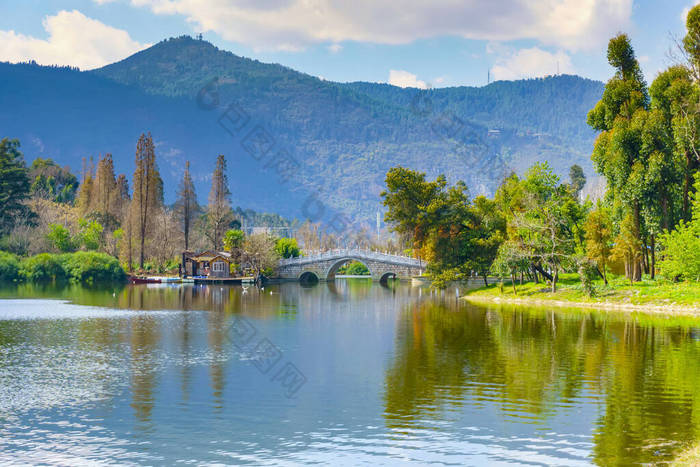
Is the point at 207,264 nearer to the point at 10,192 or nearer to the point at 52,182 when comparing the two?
the point at 10,192

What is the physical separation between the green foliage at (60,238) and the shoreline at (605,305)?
76588 mm

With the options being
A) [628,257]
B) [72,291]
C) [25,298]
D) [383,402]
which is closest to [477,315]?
[628,257]

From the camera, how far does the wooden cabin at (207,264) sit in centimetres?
11962

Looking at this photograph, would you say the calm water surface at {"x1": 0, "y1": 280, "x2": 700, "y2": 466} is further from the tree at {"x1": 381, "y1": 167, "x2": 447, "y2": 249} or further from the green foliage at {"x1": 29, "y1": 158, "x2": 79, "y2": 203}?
the green foliage at {"x1": 29, "y1": 158, "x2": 79, "y2": 203}

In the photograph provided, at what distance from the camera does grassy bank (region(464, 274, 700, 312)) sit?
5288 centimetres

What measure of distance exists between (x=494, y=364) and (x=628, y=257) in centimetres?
3267

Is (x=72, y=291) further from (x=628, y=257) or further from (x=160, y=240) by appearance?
(x=628, y=257)

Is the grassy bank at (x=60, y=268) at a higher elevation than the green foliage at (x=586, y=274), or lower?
higher

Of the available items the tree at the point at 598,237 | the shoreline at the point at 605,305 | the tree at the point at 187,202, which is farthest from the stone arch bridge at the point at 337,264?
the tree at the point at 598,237

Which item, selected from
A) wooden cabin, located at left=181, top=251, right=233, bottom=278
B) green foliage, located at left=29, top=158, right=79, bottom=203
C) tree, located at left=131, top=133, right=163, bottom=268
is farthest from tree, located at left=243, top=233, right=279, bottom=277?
green foliage, located at left=29, top=158, right=79, bottom=203

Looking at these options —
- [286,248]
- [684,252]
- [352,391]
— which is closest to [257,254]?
Answer: [286,248]

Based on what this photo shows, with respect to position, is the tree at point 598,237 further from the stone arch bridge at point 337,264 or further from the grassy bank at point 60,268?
the grassy bank at point 60,268

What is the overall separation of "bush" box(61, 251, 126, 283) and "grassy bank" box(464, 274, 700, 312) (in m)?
61.8

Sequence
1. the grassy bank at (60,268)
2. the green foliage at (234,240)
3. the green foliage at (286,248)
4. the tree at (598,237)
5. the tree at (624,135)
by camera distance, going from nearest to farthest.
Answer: the tree at (624,135) → the tree at (598,237) → the grassy bank at (60,268) → the green foliage at (234,240) → the green foliage at (286,248)
